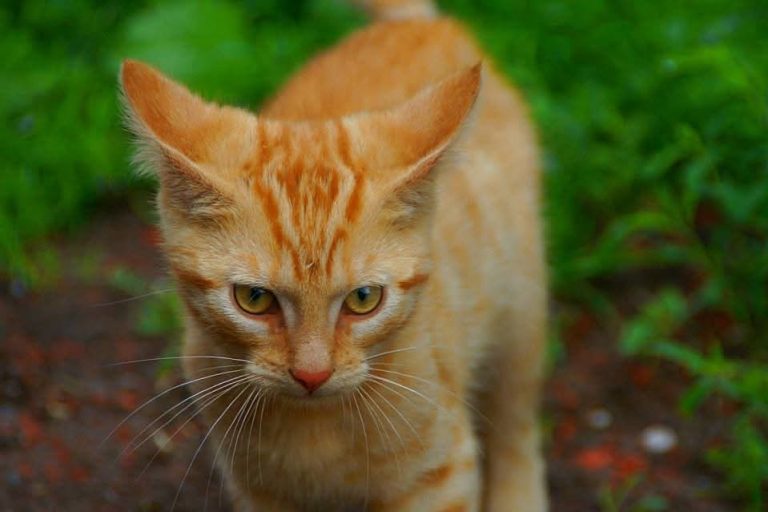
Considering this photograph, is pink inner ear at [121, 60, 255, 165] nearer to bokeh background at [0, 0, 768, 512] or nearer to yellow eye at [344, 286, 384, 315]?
yellow eye at [344, 286, 384, 315]

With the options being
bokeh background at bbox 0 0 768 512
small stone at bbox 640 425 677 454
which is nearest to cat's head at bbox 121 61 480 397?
bokeh background at bbox 0 0 768 512

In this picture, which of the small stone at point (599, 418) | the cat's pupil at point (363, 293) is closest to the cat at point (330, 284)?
the cat's pupil at point (363, 293)

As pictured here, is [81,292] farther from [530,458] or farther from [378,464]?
[378,464]

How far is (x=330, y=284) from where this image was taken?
2.73 meters

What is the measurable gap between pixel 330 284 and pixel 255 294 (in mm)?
172

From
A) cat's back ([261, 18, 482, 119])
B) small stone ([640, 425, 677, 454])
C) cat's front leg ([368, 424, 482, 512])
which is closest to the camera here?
cat's front leg ([368, 424, 482, 512])

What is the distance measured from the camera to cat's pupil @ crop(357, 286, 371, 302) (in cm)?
279

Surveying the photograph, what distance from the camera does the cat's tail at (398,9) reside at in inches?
177

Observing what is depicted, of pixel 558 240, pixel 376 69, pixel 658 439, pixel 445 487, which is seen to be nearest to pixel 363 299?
pixel 445 487

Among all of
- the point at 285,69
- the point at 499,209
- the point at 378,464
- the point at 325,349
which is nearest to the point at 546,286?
the point at 499,209

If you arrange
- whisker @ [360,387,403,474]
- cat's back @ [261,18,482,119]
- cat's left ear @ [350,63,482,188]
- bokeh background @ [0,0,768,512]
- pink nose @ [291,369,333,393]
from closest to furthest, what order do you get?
1. pink nose @ [291,369,333,393]
2. cat's left ear @ [350,63,482,188]
3. whisker @ [360,387,403,474]
4. cat's back @ [261,18,482,119]
5. bokeh background @ [0,0,768,512]

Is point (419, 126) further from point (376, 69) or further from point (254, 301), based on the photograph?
point (376, 69)

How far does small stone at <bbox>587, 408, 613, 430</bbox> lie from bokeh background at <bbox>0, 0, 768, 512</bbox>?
0.02 metres

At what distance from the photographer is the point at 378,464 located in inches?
122
